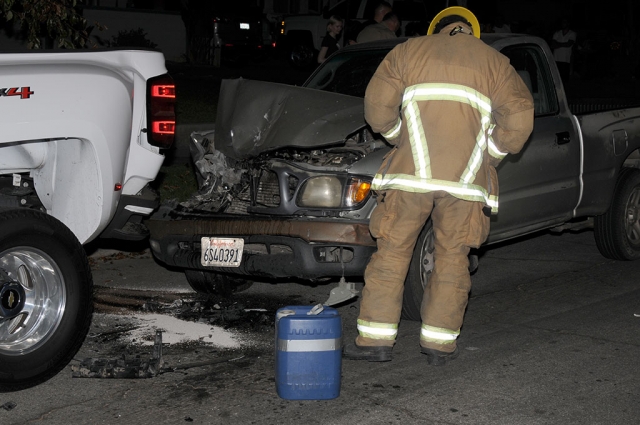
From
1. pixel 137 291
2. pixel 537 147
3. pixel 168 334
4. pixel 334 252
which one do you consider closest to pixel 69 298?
pixel 168 334

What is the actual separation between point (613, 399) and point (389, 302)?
1.25m

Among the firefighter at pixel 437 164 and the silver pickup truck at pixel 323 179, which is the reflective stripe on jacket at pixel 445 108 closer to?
the firefighter at pixel 437 164

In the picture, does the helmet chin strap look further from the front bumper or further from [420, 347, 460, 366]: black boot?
[420, 347, 460, 366]: black boot

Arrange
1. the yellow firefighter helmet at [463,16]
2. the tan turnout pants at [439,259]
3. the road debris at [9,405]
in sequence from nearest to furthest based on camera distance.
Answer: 1. the road debris at [9,405]
2. the tan turnout pants at [439,259]
3. the yellow firefighter helmet at [463,16]

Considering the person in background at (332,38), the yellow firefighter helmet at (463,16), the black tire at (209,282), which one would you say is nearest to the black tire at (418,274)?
the yellow firefighter helmet at (463,16)

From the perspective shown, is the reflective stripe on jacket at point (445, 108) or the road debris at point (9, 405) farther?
the reflective stripe on jacket at point (445, 108)

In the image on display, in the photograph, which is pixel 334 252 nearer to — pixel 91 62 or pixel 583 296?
pixel 91 62

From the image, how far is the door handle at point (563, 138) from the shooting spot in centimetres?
687

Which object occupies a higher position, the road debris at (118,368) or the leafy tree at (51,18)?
the leafy tree at (51,18)

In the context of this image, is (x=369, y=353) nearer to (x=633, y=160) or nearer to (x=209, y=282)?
(x=209, y=282)

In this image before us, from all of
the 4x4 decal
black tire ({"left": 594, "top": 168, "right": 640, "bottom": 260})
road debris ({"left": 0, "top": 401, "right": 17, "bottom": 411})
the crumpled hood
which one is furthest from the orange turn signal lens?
black tire ({"left": 594, "top": 168, "right": 640, "bottom": 260})

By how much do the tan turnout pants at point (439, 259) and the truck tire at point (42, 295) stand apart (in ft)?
5.09

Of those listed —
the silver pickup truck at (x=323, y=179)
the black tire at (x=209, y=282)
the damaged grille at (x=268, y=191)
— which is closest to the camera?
the silver pickup truck at (x=323, y=179)

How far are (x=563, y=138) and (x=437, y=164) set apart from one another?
2.31 meters
